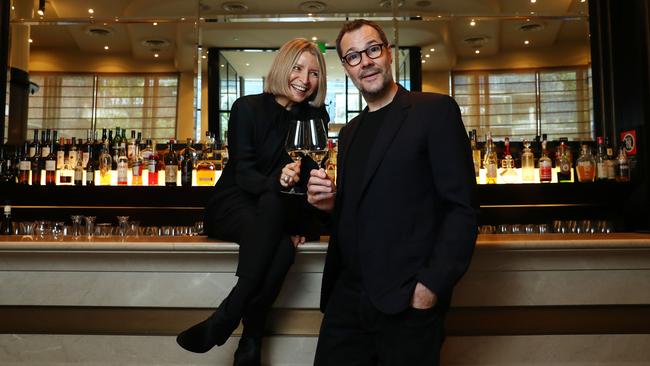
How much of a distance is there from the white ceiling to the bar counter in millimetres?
3339

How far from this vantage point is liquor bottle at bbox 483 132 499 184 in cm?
361

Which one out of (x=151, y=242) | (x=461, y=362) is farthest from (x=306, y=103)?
(x=461, y=362)

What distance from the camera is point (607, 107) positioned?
3.66 metres

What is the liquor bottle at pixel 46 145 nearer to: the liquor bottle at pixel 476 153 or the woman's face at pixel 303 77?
the woman's face at pixel 303 77

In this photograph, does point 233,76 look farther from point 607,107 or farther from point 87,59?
point 607,107

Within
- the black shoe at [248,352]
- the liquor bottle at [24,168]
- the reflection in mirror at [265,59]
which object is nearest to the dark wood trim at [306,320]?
the black shoe at [248,352]

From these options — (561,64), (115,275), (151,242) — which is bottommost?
(115,275)

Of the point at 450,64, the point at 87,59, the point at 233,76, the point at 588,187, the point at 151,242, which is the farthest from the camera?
the point at 87,59

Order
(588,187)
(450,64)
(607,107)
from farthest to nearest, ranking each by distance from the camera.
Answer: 1. (450,64)
2. (607,107)
3. (588,187)

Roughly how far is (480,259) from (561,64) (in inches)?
Answer: 161

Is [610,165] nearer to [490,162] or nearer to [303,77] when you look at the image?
[490,162]

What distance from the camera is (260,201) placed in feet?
5.47

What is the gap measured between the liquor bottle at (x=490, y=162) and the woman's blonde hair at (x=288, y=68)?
2062mm

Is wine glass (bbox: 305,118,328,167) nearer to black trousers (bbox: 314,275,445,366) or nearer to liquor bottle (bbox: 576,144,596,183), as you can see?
black trousers (bbox: 314,275,445,366)
